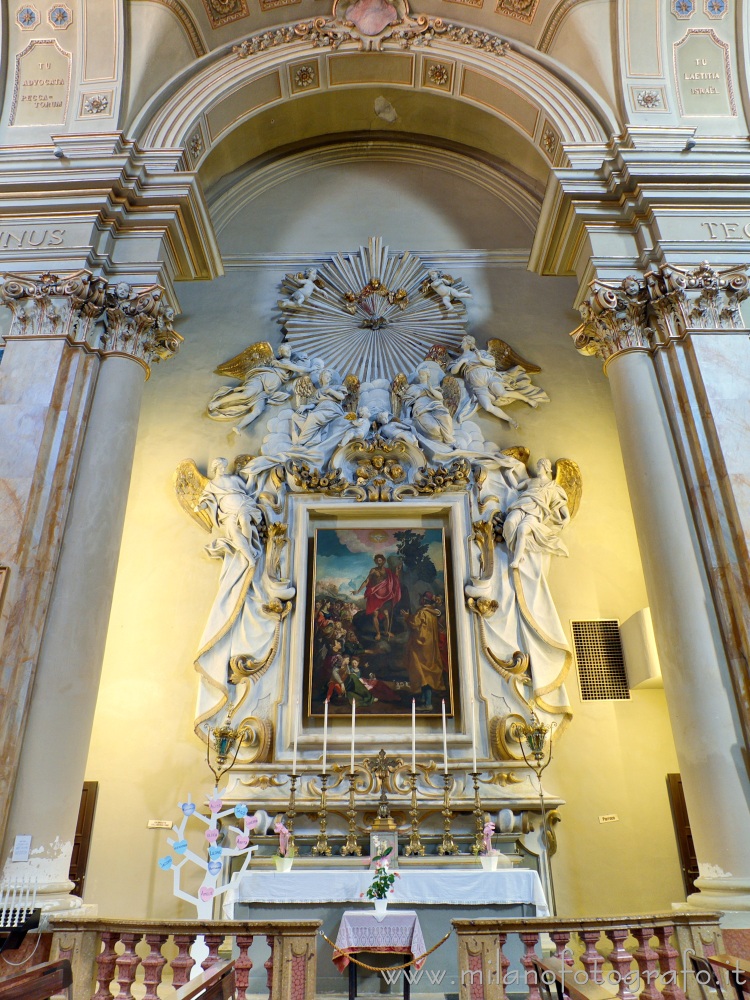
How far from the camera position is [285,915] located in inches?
195

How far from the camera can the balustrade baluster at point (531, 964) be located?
132 inches

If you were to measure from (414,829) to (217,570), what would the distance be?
3034 millimetres

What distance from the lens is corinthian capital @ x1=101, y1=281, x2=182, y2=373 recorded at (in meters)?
6.49

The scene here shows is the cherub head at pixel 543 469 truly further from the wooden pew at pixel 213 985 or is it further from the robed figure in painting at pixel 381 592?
the wooden pew at pixel 213 985

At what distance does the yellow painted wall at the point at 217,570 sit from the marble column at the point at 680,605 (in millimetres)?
591

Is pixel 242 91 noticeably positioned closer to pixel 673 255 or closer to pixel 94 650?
pixel 673 255

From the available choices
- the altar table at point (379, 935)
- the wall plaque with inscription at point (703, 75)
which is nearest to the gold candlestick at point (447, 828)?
the altar table at point (379, 935)

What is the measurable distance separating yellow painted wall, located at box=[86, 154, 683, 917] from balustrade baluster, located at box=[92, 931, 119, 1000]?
9.06ft

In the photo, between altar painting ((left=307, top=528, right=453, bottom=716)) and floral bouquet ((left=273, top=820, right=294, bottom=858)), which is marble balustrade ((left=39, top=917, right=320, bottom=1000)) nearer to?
floral bouquet ((left=273, top=820, right=294, bottom=858))

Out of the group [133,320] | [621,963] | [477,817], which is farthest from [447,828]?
[133,320]

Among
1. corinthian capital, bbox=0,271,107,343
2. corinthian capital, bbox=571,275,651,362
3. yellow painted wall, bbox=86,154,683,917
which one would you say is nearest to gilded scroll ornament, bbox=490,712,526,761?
yellow painted wall, bbox=86,154,683,917

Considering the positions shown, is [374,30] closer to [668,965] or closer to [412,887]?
[412,887]

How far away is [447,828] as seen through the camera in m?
6.15

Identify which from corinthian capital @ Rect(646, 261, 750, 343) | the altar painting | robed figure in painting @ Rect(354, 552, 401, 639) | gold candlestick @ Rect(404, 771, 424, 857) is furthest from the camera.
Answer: robed figure in painting @ Rect(354, 552, 401, 639)
